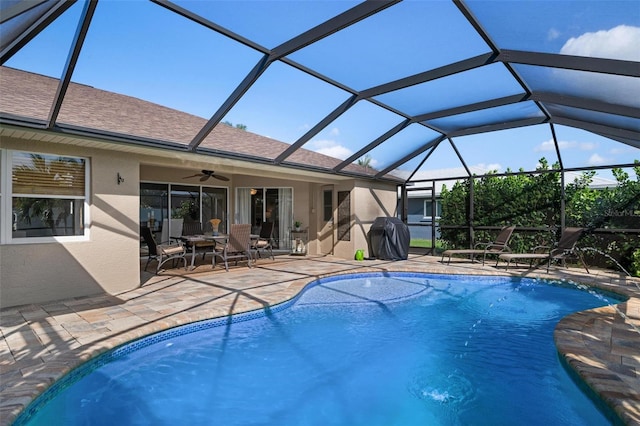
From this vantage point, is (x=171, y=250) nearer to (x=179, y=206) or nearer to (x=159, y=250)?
(x=159, y=250)

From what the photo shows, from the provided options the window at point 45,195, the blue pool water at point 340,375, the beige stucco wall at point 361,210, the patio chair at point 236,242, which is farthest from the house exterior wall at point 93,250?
the beige stucco wall at point 361,210

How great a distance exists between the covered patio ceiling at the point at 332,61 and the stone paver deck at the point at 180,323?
9.33 feet

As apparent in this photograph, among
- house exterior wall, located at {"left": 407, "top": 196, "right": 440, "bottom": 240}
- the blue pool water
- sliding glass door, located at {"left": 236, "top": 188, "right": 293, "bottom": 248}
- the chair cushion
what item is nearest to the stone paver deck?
the blue pool water

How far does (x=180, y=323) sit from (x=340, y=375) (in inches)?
96.3

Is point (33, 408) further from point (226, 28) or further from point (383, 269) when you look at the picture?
point (383, 269)

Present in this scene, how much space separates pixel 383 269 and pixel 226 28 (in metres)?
7.21

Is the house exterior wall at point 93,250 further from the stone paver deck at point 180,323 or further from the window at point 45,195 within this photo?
the stone paver deck at point 180,323

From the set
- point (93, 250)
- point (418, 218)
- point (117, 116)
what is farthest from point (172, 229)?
point (418, 218)

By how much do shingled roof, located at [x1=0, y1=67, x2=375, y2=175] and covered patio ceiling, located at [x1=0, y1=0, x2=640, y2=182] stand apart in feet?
0.52

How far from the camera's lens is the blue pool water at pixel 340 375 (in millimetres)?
3367

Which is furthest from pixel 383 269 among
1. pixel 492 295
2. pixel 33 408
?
pixel 33 408

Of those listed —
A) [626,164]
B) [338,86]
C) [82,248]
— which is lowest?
[82,248]

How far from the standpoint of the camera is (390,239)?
11805mm

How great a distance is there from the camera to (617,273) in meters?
8.93
